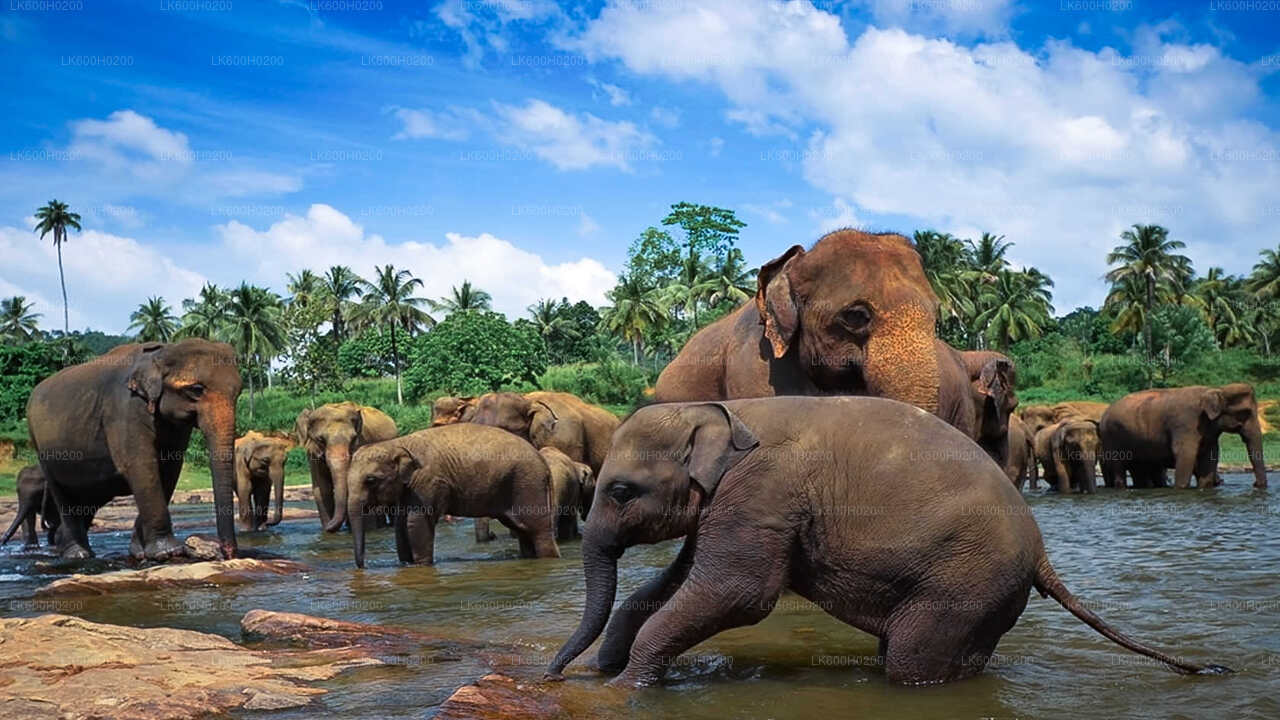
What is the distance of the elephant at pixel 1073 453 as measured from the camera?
27.5 meters

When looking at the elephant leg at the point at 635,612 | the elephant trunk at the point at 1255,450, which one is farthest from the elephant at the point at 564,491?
the elephant trunk at the point at 1255,450

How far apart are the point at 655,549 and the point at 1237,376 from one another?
2003 inches

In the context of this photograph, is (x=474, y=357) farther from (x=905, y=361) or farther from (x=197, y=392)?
(x=905, y=361)

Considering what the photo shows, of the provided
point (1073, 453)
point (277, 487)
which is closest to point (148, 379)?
point (277, 487)

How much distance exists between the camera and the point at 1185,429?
26.5 metres

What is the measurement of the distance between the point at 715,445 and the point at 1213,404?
75.9 feet

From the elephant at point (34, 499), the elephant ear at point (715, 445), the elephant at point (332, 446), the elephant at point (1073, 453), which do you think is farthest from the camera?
the elephant at point (1073, 453)

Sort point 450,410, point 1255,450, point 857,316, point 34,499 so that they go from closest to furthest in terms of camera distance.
A: point 857,316 → point 34,499 → point 450,410 → point 1255,450

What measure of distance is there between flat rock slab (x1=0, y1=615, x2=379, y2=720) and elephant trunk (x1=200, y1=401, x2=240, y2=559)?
605 cm

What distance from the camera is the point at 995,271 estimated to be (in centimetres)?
7556

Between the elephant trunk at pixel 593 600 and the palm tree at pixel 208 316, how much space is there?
68.3 meters

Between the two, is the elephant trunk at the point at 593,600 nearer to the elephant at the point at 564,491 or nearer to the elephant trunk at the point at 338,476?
the elephant at the point at 564,491

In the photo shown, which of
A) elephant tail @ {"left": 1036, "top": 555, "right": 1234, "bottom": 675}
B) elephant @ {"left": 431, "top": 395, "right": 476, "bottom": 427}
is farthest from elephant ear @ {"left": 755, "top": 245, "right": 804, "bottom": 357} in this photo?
elephant @ {"left": 431, "top": 395, "right": 476, "bottom": 427}

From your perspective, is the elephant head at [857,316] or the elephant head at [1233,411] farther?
the elephant head at [1233,411]
